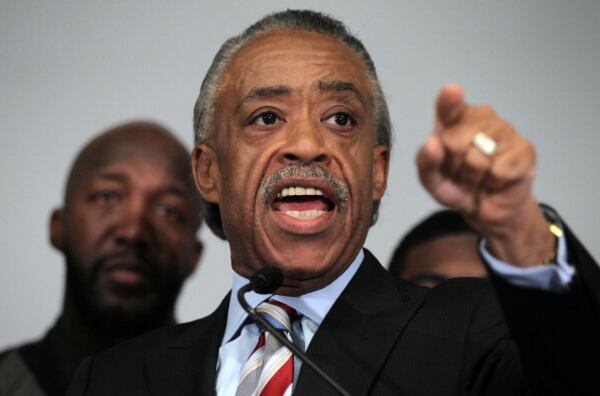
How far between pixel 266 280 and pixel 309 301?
0.23 metres

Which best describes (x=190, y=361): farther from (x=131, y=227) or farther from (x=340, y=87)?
(x=131, y=227)

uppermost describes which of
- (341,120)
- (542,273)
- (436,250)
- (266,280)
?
(341,120)

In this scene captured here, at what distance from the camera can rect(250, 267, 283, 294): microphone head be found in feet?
5.57

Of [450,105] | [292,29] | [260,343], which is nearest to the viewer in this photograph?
[450,105]

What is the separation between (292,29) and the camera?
6.95 feet

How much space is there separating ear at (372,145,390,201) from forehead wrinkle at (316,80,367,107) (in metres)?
0.13

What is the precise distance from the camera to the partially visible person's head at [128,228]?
271 cm

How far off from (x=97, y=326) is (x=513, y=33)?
1.39m

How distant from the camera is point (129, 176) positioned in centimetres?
276

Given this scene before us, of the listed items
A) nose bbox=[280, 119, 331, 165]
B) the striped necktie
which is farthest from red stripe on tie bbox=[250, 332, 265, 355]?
nose bbox=[280, 119, 331, 165]

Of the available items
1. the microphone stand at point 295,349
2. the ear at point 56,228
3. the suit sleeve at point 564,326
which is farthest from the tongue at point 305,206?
the ear at point 56,228

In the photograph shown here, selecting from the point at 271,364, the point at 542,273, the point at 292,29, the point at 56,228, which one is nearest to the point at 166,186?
the point at 56,228

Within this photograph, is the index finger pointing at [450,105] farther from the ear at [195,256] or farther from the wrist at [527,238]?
the ear at [195,256]

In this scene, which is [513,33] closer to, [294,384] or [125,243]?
[125,243]
